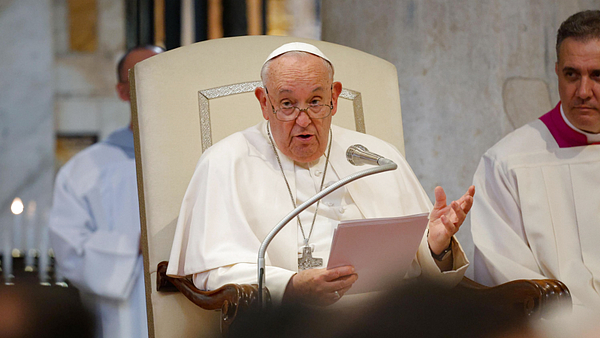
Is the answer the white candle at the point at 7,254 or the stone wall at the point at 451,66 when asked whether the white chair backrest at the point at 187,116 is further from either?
the white candle at the point at 7,254

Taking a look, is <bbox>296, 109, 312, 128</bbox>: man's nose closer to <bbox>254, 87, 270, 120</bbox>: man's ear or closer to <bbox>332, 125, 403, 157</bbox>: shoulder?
<bbox>254, 87, 270, 120</bbox>: man's ear

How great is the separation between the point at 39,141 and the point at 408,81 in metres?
2.54

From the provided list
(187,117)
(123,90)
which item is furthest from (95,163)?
(187,117)

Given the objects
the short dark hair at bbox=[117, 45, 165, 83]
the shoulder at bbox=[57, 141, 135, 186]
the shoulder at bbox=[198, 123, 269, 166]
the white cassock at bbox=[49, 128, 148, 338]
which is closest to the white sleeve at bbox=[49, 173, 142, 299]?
the white cassock at bbox=[49, 128, 148, 338]

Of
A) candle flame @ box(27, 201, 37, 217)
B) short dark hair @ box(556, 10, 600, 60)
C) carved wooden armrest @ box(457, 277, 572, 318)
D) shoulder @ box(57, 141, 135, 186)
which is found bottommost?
carved wooden armrest @ box(457, 277, 572, 318)

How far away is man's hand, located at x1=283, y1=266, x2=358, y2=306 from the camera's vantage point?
2109 mm

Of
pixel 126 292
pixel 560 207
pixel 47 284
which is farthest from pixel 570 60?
pixel 47 284

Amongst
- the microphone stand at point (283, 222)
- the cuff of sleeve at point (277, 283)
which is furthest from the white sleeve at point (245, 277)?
the microphone stand at point (283, 222)

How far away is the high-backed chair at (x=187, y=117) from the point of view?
102 inches

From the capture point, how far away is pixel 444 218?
2373mm

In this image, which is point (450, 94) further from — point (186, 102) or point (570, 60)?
point (186, 102)

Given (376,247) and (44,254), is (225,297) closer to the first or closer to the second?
(376,247)

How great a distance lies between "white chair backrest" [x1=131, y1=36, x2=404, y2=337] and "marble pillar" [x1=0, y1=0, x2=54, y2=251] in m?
1.80

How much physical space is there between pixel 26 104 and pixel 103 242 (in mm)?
1134
